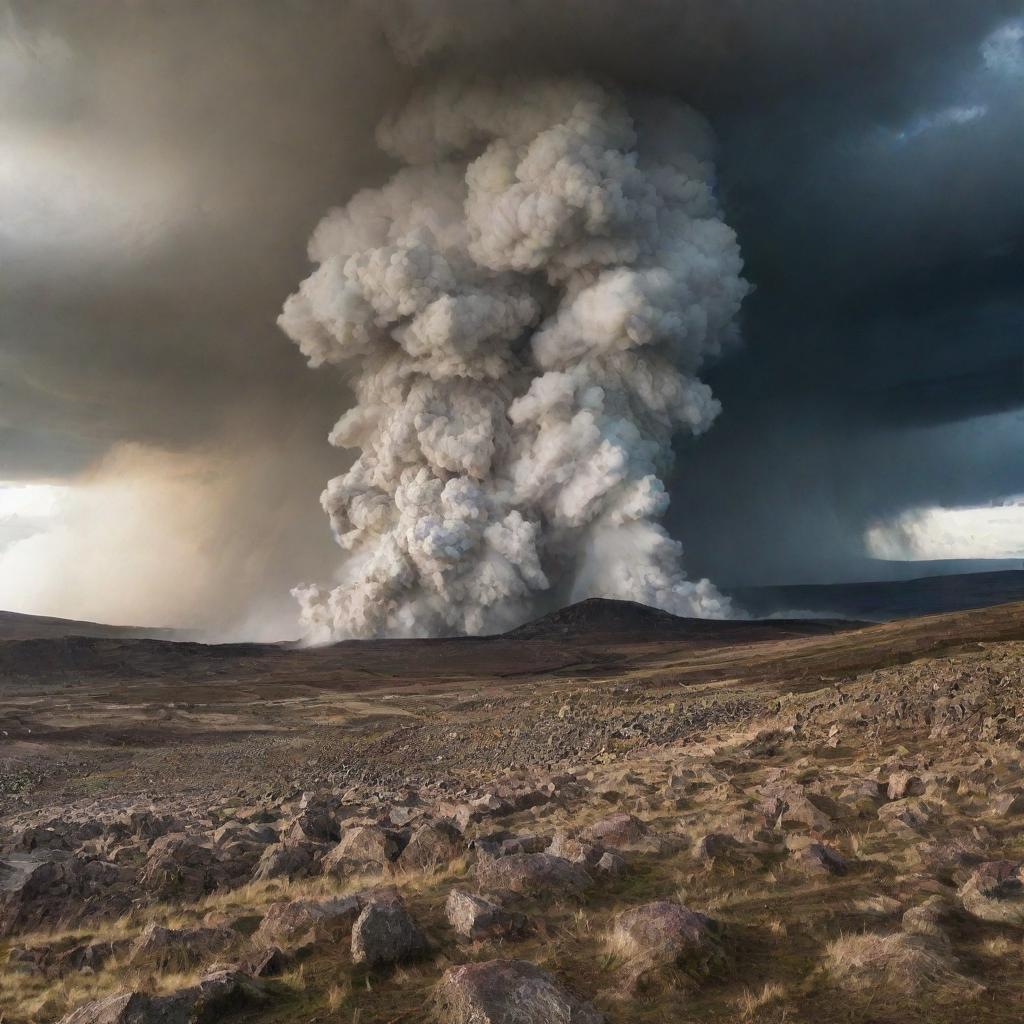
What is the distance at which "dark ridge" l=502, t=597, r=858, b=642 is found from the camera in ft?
314

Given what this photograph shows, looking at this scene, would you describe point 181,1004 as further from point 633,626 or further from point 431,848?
point 633,626

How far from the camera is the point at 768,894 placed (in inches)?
335

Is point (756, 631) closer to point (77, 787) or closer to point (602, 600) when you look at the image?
point (602, 600)

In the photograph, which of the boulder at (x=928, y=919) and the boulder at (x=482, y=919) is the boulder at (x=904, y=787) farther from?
the boulder at (x=482, y=919)

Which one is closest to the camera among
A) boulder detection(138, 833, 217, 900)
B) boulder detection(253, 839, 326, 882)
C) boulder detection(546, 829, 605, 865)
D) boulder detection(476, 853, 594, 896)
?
boulder detection(476, 853, 594, 896)

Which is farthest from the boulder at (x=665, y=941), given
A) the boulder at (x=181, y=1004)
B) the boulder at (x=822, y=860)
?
the boulder at (x=181, y=1004)

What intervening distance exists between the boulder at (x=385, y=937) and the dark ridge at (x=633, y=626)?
88034 mm

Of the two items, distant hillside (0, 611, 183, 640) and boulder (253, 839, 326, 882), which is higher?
distant hillside (0, 611, 183, 640)

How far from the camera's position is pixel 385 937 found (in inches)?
280

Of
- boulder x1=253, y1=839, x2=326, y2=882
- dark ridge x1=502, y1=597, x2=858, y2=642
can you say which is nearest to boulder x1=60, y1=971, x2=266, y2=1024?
boulder x1=253, y1=839, x2=326, y2=882

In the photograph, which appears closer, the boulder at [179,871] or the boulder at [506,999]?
the boulder at [506,999]

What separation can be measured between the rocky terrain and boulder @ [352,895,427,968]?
0.03m

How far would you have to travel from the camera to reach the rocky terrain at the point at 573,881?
6.13 m

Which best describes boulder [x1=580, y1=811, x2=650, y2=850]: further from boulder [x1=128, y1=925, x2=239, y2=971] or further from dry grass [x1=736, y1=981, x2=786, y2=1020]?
boulder [x1=128, y1=925, x2=239, y2=971]
